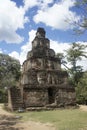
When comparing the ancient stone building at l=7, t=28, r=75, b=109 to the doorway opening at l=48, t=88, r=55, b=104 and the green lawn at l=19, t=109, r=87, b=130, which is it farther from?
the green lawn at l=19, t=109, r=87, b=130

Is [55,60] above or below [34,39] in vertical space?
below

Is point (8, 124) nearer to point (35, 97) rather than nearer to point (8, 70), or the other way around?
point (35, 97)

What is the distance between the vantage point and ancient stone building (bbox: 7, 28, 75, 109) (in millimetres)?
21859

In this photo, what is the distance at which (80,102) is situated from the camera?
109 feet

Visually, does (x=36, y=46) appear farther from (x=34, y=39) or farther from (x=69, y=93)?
(x=69, y=93)

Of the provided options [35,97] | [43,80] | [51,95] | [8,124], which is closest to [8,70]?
[43,80]

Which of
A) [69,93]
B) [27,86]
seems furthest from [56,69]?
[27,86]

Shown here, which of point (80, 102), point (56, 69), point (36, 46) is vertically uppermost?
point (36, 46)

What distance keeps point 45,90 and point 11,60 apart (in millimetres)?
26223

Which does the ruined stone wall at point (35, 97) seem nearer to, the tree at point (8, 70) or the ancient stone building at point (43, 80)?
the ancient stone building at point (43, 80)

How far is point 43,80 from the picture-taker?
2406 centimetres

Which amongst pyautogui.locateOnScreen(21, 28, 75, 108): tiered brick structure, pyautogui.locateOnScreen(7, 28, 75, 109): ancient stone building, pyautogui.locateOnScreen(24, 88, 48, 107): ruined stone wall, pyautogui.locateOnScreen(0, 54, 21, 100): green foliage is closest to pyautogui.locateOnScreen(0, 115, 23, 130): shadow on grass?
pyautogui.locateOnScreen(7, 28, 75, 109): ancient stone building

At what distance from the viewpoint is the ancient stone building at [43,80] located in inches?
861

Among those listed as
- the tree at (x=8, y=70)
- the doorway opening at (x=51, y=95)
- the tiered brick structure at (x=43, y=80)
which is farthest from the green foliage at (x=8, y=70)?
the doorway opening at (x=51, y=95)
